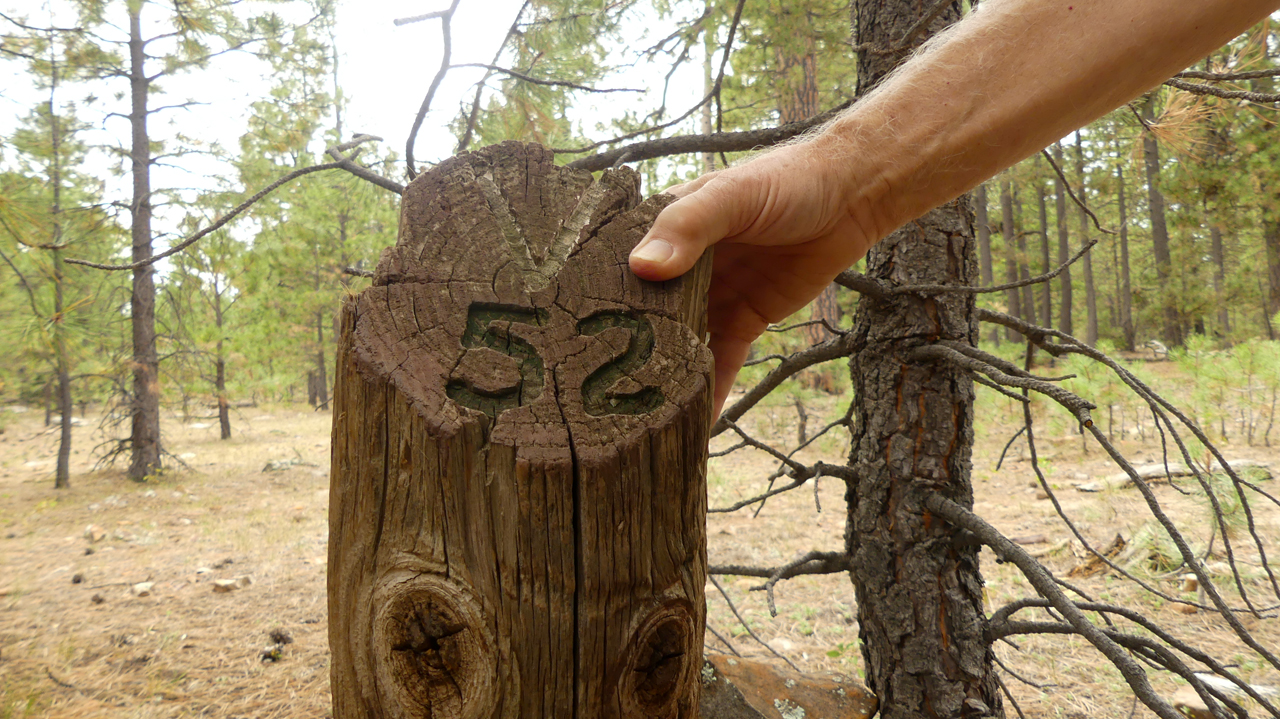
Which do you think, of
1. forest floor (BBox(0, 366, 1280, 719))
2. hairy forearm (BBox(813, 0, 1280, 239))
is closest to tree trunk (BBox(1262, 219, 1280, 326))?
forest floor (BBox(0, 366, 1280, 719))

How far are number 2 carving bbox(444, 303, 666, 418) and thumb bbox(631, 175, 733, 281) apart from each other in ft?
0.28

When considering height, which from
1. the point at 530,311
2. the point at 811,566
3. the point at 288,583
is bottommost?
the point at 288,583

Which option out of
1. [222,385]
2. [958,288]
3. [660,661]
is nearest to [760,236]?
[958,288]

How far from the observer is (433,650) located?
0.88 metres

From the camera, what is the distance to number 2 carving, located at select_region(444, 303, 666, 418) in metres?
0.91

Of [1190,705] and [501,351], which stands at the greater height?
[501,351]

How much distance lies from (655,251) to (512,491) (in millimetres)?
413

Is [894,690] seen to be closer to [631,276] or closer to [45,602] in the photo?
[631,276]

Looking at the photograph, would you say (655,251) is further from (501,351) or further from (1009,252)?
(1009,252)

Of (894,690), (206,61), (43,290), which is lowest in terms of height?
(894,690)

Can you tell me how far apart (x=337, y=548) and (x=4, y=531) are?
7888 mm

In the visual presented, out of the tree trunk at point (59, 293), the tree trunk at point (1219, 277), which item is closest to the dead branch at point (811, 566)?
the tree trunk at point (59, 293)

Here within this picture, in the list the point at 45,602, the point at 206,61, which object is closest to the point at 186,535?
the point at 45,602

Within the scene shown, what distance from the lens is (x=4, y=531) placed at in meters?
6.24
